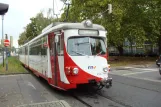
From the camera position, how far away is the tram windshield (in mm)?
10938

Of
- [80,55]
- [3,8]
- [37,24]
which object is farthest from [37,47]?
[37,24]

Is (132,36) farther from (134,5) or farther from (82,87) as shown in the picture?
(82,87)

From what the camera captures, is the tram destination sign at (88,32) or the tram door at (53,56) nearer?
the tram destination sign at (88,32)

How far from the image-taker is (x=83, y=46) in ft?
36.3

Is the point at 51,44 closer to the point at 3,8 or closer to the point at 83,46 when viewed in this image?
the point at 83,46

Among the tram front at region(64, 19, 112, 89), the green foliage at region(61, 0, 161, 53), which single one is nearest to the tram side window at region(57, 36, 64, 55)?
the tram front at region(64, 19, 112, 89)

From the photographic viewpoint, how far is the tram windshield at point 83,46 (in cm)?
1094

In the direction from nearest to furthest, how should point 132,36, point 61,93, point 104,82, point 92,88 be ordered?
point 104,82 < point 61,93 < point 92,88 < point 132,36

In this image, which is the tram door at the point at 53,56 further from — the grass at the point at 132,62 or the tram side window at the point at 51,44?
the grass at the point at 132,62

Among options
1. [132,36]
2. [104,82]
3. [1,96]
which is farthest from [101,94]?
[132,36]

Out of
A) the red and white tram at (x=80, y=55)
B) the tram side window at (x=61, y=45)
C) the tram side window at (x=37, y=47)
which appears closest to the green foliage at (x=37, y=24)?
the tram side window at (x=37, y=47)

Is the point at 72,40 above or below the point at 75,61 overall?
above

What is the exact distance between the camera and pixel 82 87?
13.0 m

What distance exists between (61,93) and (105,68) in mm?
2249
